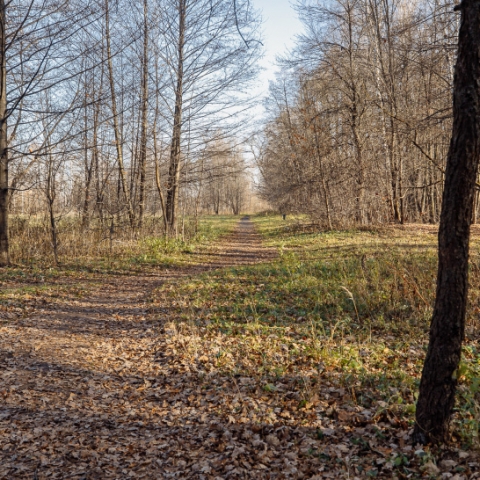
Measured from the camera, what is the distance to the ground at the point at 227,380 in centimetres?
382

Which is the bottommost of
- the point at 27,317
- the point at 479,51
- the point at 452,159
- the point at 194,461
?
the point at 194,461

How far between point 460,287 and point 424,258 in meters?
7.88

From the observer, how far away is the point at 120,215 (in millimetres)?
16750

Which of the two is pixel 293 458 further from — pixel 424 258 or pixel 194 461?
pixel 424 258

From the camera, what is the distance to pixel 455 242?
3.42 m

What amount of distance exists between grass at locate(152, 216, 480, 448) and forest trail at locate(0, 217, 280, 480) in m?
0.75

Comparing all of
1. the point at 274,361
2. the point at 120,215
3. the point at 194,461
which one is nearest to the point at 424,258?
the point at 274,361

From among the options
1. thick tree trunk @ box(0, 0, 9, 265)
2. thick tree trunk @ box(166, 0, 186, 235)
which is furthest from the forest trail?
thick tree trunk @ box(166, 0, 186, 235)

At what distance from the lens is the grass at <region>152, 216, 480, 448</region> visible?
492 centimetres

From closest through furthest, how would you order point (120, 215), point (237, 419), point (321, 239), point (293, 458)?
point (293, 458)
point (237, 419)
point (120, 215)
point (321, 239)

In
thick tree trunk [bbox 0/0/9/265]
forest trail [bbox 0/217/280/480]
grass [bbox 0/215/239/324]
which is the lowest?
forest trail [bbox 0/217/280/480]

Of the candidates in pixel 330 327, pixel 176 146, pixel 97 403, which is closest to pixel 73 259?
pixel 176 146

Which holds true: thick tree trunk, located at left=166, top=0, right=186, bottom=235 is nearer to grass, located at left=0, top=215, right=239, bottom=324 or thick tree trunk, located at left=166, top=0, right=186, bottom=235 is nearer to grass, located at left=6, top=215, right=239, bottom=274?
grass, located at left=0, top=215, right=239, bottom=324

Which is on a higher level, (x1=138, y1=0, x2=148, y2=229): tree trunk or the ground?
(x1=138, y1=0, x2=148, y2=229): tree trunk
